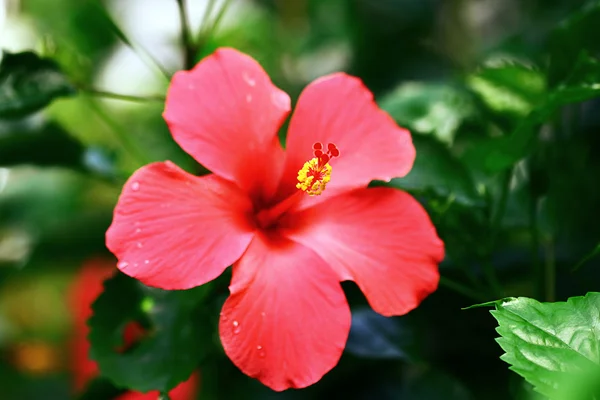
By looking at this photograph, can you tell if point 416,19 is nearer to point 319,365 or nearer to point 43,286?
point 43,286

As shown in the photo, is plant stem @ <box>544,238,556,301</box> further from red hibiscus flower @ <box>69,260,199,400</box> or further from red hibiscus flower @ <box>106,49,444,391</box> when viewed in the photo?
red hibiscus flower @ <box>69,260,199,400</box>

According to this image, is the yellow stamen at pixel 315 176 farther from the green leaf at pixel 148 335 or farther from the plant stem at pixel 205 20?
the plant stem at pixel 205 20

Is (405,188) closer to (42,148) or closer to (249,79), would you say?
(249,79)

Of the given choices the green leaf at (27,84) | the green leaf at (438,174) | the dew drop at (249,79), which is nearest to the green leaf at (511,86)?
the green leaf at (438,174)

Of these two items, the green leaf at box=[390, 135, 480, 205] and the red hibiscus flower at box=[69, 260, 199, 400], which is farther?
the red hibiscus flower at box=[69, 260, 199, 400]

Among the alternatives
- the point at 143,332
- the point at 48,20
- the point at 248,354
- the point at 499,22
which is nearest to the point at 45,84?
the point at 143,332

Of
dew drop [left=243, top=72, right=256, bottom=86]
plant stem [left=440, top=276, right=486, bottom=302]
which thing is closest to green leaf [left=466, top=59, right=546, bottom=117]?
plant stem [left=440, top=276, right=486, bottom=302]

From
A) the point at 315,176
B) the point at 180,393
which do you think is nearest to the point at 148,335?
the point at 180,393
